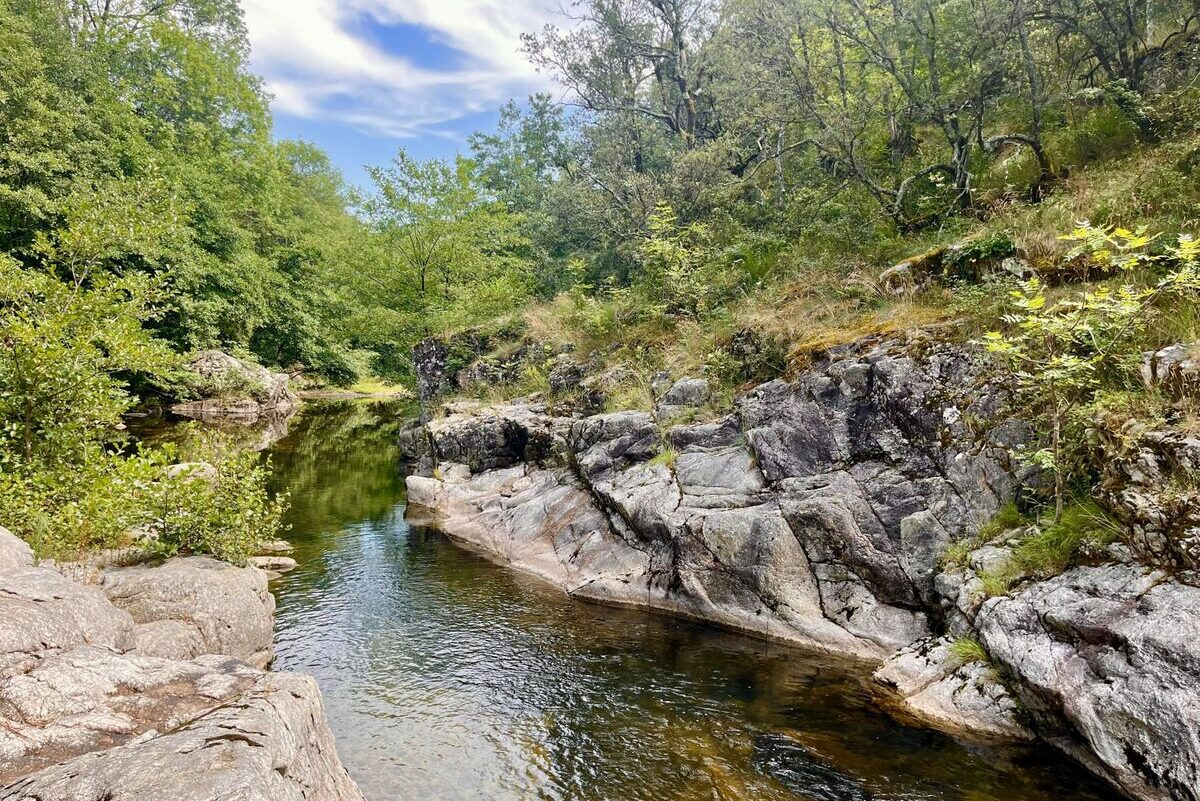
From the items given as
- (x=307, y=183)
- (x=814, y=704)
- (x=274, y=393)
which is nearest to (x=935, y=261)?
(x=814, y=704)

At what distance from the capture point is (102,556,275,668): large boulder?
737 cm

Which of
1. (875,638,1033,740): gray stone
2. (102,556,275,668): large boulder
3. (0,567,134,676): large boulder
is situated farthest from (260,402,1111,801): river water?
(0,567,134,676): large boulder

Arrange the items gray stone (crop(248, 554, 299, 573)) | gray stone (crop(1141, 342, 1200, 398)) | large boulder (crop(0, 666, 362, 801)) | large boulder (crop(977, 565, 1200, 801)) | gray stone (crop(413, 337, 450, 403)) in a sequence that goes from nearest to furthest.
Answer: large boulder (crop(0, 666, 362, 801)) < large boulder (crop(977, 565, 1200, 801)) < gray stone (crop(1141, 342, 1200, 398)) < gray stone (crop(248, 554, 299, 573)) < gray stone (crop(413, 337, 450, 403))

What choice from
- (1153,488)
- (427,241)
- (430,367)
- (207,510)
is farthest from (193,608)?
(427,241)

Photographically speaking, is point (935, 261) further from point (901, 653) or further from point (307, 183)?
point (307, 183)

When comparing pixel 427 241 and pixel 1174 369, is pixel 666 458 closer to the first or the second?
pixel 1174 369

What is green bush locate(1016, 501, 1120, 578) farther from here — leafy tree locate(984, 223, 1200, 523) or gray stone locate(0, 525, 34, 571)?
gray stone locate(0, 525, 34, 571)

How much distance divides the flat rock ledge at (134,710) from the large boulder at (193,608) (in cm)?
3

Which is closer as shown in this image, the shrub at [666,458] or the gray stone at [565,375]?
the shrub at [666,458]

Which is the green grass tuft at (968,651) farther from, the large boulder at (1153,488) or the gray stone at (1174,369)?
the gray stone at (1174,369)

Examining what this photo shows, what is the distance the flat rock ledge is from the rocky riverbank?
21.7ft

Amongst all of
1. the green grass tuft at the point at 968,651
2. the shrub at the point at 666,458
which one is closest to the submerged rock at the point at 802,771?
the green grass tuft at the point at 968,651

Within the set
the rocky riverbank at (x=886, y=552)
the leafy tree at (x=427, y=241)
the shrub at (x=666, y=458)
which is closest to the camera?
the rocky riverbank at (x=886, y=552)

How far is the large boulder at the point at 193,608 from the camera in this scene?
737cm
